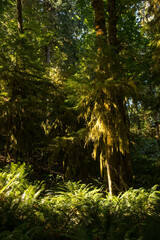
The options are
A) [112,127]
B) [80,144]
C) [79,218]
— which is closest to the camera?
[79,218]

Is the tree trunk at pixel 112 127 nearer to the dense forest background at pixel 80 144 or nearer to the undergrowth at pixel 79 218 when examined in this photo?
the dense forest background at pixel 80 144

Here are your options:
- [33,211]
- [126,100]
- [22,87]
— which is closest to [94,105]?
[126,100]

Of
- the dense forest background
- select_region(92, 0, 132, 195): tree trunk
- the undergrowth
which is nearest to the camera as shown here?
the undergrowth

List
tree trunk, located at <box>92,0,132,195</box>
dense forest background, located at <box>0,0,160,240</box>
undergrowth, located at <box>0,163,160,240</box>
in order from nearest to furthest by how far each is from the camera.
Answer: undergrowth, located at <box>0,163,160,240</box> → dense forest background, located at <box>0,0,160,240</box> → tree trunk, located at <box>92,0,132,195</box>

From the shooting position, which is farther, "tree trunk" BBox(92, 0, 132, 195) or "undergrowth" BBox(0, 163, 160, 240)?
"tree trunk" BBox(92, 0, 132, 195)

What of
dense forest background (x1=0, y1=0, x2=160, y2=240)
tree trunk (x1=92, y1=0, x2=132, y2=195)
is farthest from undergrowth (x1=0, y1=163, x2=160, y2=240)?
tree trunk (x1=92, y1=0, x2=132, y2=195)

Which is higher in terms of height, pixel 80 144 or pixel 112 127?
pixel 112 127

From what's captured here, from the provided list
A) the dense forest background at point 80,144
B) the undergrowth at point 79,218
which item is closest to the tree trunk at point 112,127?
the dense forest background at point 80,144

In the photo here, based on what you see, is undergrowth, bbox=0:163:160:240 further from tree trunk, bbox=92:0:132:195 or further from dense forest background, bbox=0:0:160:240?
tree trunk, bbox=92:0:132:195

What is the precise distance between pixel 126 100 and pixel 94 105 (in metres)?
0.81

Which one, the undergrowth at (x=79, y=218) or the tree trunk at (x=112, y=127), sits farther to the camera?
the tree trunk at (x=112, y=127)

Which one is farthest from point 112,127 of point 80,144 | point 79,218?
point 79,218

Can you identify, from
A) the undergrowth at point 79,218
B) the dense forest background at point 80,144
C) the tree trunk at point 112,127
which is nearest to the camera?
the undergrowth at point 79,218

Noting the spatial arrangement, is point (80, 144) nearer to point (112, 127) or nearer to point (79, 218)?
point (112, 127)
